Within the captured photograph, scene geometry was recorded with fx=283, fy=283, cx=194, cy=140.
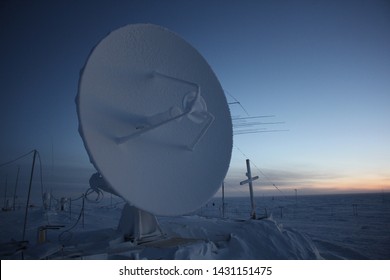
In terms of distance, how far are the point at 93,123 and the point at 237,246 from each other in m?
6.37

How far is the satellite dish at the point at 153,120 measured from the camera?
619 centimetres

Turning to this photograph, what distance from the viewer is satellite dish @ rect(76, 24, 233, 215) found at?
6.19 metres

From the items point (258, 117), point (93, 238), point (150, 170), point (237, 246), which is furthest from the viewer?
point (258, 117)

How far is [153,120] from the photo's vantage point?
6.84 meters

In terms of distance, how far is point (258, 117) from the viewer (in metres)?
12.9

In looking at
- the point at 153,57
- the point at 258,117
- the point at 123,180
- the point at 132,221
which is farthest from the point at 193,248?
the point at 258,117

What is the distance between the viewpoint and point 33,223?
16.1m

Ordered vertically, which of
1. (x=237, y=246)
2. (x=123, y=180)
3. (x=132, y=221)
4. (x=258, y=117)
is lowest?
(x=237, y=246)
